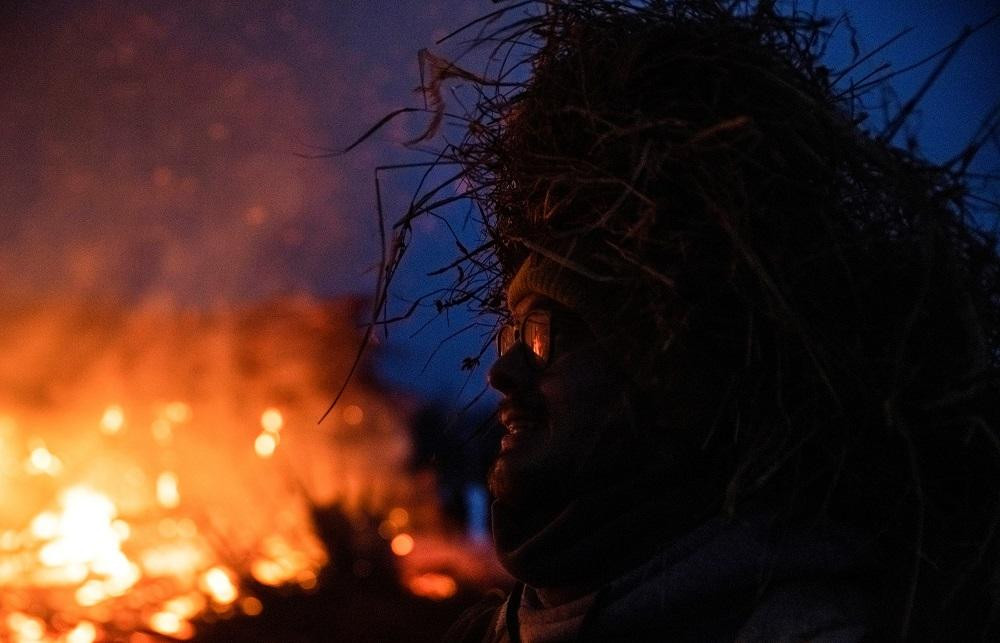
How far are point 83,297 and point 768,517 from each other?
698 centimetres

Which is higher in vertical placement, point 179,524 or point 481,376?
point 179,524

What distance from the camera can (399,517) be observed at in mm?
10953

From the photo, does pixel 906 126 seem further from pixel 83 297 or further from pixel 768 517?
pixel 83 297

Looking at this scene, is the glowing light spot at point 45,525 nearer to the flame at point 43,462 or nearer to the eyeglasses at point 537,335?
the flame at point 43,462

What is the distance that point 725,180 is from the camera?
150 cm

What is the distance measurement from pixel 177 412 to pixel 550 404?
7310 mm

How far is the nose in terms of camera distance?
1817 millimetres

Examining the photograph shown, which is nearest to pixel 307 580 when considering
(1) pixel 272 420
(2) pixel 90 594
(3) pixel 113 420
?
(2) pixel 90 594

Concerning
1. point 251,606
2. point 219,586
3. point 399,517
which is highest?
point 399,517

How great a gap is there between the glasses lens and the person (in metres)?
0.04

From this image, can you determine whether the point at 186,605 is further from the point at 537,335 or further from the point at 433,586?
the point at 537,335

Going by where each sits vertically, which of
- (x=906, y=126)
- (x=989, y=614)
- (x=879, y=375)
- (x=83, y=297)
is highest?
(x=83, y=297)

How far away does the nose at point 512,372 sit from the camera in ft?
5.96

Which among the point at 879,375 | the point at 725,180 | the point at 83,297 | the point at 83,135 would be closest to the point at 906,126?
the point at 725,180
